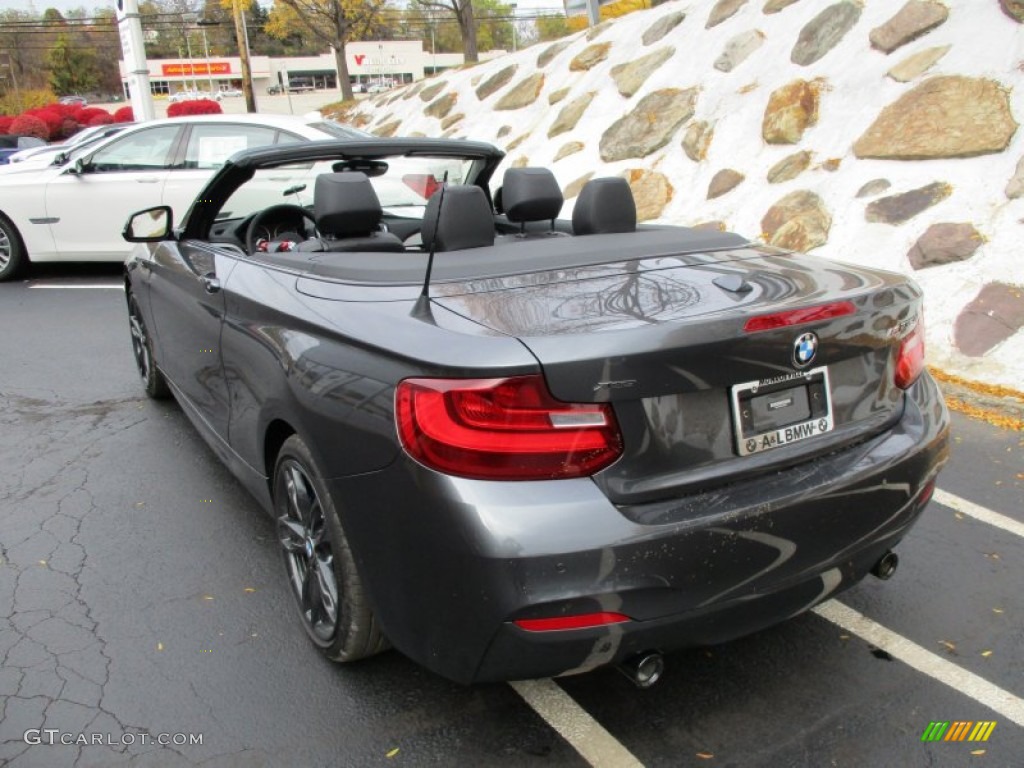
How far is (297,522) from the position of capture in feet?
9.34

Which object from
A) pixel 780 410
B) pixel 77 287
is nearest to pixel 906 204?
pixel 780 410

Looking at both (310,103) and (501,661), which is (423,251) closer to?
(501,661)

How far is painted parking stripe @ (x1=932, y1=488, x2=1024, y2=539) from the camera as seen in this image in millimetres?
3561

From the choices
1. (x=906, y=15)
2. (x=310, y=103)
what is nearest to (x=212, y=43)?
(x=310, y=103)

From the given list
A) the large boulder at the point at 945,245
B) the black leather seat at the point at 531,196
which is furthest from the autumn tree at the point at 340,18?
the black leather seat at the point at 531,196

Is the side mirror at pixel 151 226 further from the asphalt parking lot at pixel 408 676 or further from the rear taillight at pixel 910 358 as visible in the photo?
the rear taillight at pixel 910 358

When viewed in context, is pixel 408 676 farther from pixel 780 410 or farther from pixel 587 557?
pixel 780 410

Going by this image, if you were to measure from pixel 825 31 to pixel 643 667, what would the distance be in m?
9.08

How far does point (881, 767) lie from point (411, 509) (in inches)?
56.5

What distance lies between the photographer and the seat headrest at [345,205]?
3.20 m

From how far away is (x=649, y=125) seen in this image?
1041cm

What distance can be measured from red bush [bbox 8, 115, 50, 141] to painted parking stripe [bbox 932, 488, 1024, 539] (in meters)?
33.2

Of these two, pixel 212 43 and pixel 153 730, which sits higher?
pixel 212 43

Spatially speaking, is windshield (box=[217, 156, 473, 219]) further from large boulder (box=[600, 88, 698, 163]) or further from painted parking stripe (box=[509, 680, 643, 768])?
large boulder (box=[600, 88, 698, 163])
